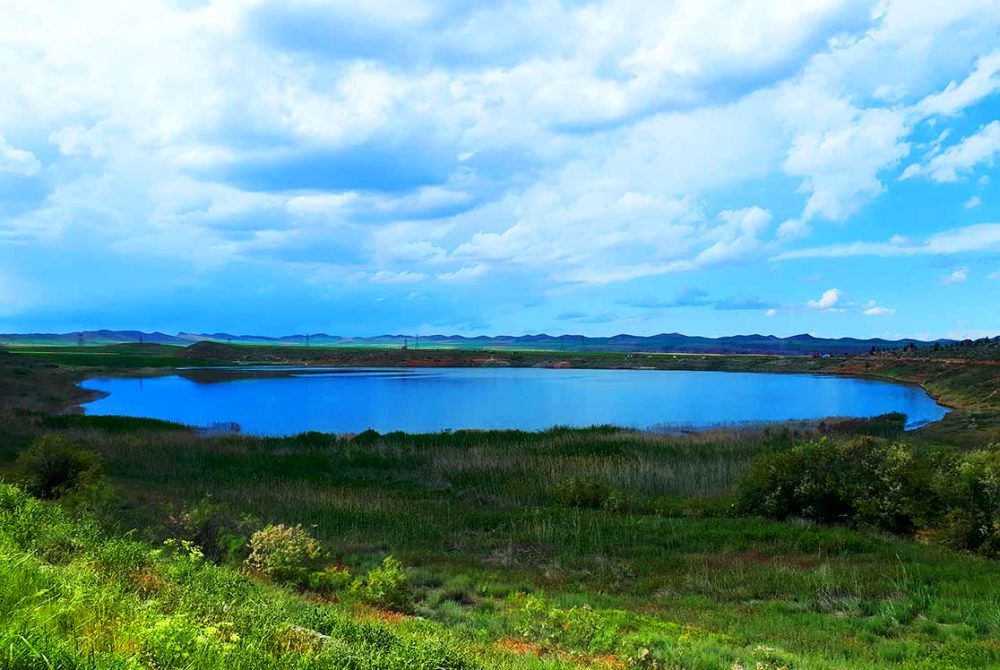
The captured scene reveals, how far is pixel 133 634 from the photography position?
15.0ft

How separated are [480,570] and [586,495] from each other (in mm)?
7994

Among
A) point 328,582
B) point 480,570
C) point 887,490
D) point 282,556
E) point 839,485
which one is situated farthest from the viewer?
point 839,485

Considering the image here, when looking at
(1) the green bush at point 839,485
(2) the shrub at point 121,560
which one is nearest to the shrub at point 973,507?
(1) the green bush at point 839,485

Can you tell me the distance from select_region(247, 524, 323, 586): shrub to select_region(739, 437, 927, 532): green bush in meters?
12.9

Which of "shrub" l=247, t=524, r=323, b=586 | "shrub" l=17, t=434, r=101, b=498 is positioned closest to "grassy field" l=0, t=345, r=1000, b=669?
"shrub" l=247, t=524, r=323, b=586

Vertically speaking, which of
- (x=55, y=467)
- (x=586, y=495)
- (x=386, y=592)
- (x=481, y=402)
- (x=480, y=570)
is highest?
(x=55, y=467)

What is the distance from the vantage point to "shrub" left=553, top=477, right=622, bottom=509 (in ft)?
65.5

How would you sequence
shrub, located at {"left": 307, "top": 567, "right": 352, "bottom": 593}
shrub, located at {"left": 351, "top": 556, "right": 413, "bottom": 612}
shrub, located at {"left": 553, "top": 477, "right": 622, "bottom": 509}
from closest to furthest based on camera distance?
shrub, located at {"left": 351, "top": 556, "right": 413, "bottom": 612}
shrub, located at {"left": 307, "top": 567, "right": 352, "bottom": 593}
shrub, located at {"left": 553, "top": 477, "right": 622, "bottom": 509}

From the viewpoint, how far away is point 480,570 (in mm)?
13031

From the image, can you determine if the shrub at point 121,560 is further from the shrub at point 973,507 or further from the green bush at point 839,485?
the green bush at point 839,485

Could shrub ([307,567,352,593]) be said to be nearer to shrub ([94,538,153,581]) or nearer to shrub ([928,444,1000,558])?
shrub ([94,538,153,581])

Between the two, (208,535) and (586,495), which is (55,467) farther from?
(586,495)

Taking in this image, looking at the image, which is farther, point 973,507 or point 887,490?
point 887,490

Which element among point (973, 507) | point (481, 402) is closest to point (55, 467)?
point (973, 507)
